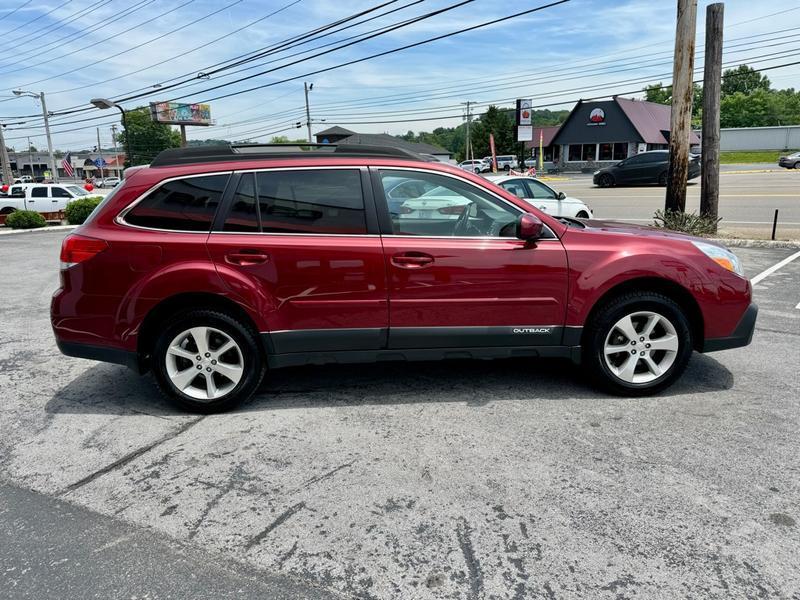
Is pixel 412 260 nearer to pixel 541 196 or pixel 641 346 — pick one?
pixel 641 346

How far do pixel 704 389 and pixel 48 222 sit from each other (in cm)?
2649

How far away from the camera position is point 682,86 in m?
11.1

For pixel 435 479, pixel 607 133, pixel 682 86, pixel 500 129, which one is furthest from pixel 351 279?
pixel 500 129

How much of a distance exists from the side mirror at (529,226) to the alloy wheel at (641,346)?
90cm

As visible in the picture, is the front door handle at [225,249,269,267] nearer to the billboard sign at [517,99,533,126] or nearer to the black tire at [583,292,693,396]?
the black tire at [583,292,693,396]

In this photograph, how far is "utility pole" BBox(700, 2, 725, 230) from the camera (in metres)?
11.8

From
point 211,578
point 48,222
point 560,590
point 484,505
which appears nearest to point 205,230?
point 211,578

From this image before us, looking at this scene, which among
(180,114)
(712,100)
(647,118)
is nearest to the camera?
(712,100)

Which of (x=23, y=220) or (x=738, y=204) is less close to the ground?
(x=23, y=220)

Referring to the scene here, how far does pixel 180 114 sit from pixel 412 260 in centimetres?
9353

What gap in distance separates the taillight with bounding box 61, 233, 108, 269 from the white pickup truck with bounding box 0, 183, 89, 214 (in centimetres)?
2366

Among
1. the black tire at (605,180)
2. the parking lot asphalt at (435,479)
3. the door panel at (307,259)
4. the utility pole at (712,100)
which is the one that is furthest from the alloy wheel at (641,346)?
the black tire at (605,180)

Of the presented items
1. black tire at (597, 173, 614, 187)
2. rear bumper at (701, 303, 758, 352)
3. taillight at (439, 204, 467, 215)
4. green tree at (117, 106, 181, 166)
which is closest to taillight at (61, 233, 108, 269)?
taillight at (439, 204, 467, 215)

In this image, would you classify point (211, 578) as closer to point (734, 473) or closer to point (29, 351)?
point (734, 473)
